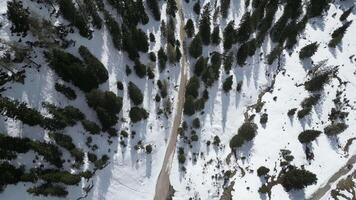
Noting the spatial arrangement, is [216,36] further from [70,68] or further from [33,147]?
[33,147]

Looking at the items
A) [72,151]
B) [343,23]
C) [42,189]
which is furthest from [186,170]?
[343,23]

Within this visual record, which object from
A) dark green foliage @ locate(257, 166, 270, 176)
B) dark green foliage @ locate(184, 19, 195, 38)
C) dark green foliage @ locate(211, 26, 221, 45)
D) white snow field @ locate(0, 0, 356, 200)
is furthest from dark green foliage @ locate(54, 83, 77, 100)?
dark green foliage @ locate(257, 166, 270, 176)

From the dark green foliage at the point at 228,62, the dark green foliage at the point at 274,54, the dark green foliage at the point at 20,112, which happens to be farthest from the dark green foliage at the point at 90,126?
the dark green foliage at the point at 274,54

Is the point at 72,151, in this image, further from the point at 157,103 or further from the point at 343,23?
the point at 343,23

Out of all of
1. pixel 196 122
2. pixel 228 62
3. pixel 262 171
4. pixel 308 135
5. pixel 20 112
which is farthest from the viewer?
pixel 228 62

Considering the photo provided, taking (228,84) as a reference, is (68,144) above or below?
below

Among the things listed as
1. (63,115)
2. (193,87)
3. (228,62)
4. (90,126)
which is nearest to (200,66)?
(193,87)

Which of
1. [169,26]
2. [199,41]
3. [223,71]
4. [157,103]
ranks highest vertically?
[169,26]
